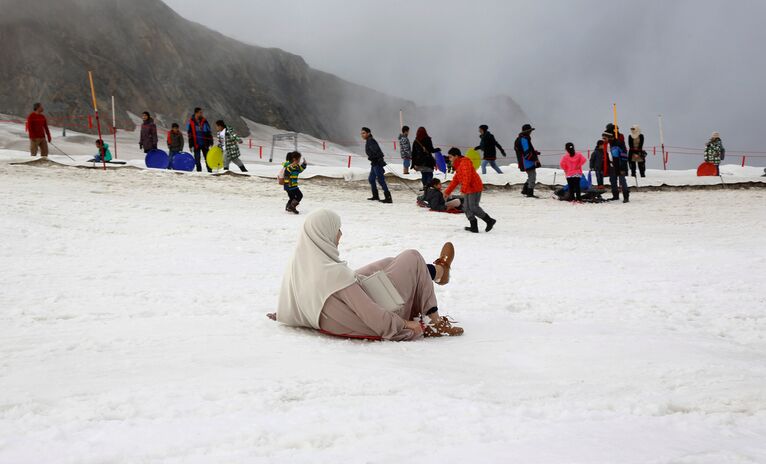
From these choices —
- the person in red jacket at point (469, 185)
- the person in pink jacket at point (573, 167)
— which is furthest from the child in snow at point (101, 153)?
the person in pink jacket at point (573, 167)

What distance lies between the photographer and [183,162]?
1961 centimetres

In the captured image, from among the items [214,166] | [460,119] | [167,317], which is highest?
[460,119]

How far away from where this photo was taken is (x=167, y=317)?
523 cm

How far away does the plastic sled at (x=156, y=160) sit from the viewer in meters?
19.4

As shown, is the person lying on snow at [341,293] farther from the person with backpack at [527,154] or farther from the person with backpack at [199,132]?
the person with backpack at [199,132]

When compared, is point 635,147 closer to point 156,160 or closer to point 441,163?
point 441,163

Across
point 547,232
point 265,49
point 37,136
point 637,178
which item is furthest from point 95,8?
point 547,232

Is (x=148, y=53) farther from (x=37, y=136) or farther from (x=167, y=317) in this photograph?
(x=167, y=317)

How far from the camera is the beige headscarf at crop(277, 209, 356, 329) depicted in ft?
14.3

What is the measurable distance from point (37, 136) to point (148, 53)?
1035 inches

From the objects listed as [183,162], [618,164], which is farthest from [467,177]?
[183,162]

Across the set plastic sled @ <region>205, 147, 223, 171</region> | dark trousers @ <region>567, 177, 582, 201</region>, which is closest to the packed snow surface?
dark trousers @ <region>567, 177, 582, 201</region>

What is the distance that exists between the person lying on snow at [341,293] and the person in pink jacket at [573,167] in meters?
11.0

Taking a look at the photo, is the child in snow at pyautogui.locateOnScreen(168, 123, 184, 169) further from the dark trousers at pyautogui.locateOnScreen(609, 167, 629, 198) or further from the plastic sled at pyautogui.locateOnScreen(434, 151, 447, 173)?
the dark trousers at pyautogui.locateOnScreen(609, 167, 629, 198)
